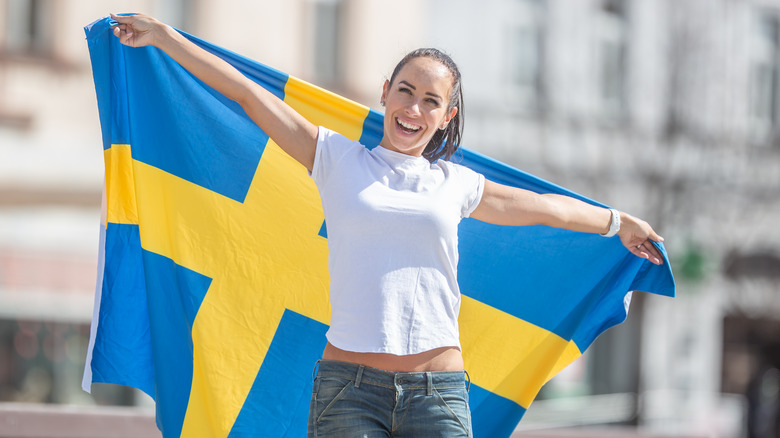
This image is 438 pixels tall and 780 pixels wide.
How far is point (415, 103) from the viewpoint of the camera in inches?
119

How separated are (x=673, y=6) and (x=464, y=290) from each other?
36.2 feet

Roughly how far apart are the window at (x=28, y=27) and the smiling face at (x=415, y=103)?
886cm

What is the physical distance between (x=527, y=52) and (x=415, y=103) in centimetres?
1190

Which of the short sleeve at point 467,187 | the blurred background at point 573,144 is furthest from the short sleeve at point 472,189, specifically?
the blurred background at point 573,144

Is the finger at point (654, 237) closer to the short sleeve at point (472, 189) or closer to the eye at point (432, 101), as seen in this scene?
the short sleeve at point (472, 189)

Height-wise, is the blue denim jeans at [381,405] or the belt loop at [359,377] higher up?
the belt loop at [359,377]

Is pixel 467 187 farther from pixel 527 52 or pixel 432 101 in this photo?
pixel 527 52

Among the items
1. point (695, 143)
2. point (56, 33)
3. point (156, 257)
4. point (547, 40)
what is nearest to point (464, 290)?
point (156, 257)

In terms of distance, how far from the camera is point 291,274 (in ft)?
12.8

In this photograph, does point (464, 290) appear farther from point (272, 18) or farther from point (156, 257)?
point (272, 18)

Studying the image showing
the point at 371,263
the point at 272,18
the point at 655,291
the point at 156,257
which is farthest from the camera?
the point at 272,18

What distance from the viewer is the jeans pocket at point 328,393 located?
9.31 ft

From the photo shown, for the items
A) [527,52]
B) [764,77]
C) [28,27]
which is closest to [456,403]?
[28,27]

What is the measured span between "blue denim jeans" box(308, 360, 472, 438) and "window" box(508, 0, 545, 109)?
11794 millimetres
